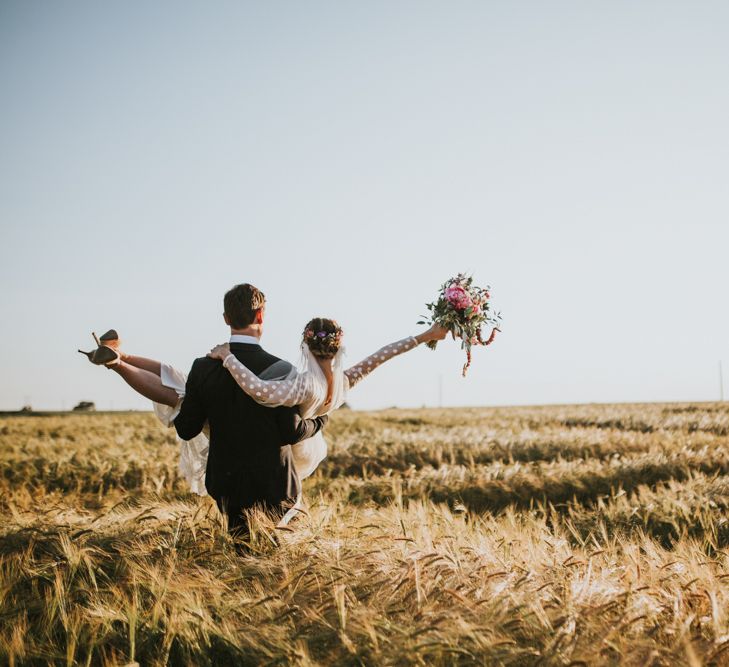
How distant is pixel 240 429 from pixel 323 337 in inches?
37.3

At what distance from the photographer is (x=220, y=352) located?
472 centimetres

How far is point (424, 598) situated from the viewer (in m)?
3.46

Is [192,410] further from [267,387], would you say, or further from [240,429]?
[267,387]

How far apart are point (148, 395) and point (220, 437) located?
1.01 metres

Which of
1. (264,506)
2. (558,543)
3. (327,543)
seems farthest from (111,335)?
(558,543)

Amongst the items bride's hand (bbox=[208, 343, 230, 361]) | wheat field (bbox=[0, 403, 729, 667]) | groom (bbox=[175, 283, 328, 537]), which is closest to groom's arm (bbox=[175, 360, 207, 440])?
groom (bbox=[175, 283, 328, 537])

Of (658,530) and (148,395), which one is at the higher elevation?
(148,395)

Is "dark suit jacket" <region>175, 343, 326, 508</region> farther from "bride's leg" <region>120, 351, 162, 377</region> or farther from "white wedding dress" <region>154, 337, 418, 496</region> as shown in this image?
"bride's leg" <region>120, 351, 162, 377</region>

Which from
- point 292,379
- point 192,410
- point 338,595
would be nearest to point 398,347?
point 292,379

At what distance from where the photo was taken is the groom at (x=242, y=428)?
476 cm

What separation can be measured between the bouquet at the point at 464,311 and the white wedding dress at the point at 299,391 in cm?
35

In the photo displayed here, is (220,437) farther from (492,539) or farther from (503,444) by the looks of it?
(503,444)

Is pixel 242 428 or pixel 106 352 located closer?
pixel 242 428

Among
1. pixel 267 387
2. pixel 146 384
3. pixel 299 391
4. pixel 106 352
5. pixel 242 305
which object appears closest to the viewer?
pixel 267 387
